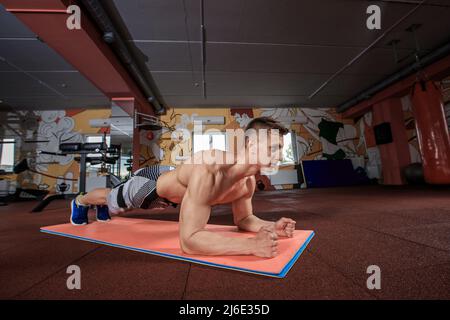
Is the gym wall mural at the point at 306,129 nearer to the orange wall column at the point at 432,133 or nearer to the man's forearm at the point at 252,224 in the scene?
the orange wall column at the point at 432,133

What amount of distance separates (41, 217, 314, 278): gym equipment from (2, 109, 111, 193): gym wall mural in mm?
5319

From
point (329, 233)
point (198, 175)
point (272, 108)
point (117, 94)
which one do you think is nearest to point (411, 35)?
point (272, 108)

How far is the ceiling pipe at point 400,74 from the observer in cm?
390

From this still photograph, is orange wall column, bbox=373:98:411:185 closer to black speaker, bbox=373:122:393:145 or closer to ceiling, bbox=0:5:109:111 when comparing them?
black speaker, bbox=373:122:393:145

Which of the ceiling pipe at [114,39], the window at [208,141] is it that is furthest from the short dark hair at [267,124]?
the window at [208,141]

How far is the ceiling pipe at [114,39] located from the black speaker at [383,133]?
6.08m

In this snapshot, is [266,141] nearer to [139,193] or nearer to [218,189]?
[218,189]

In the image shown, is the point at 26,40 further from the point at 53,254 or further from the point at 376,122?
the point at 376,122

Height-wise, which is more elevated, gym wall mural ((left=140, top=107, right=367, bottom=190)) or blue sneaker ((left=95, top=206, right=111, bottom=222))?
gym wall mural ((left=140, top=107, right=367, bottom=190))

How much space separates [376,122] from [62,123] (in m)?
9.07

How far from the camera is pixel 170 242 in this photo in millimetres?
1271

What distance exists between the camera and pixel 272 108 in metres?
7.00

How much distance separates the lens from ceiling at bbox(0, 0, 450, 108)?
2.95 metres

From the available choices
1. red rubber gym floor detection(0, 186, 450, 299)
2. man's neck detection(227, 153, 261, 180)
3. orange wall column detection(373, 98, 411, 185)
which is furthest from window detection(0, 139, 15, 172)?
orange wall column detection(373, 98, 411, 185)
